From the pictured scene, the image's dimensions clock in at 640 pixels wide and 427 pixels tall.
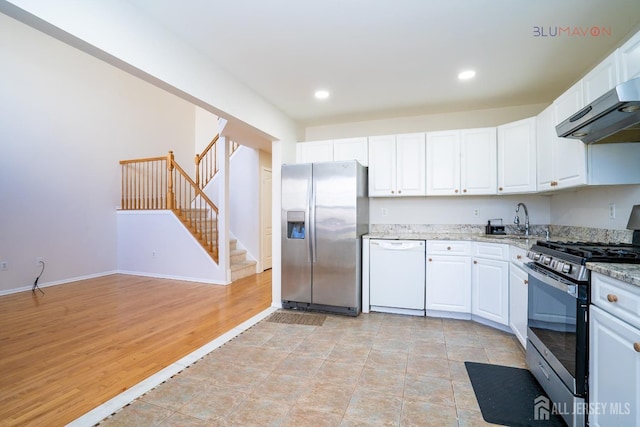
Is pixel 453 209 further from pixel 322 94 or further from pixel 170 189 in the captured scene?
pixel 170 189

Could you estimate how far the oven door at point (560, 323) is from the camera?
5.11 feet

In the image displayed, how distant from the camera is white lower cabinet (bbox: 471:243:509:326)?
9.47ft

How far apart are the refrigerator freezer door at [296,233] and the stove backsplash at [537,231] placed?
3.61 feet

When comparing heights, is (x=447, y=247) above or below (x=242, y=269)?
above

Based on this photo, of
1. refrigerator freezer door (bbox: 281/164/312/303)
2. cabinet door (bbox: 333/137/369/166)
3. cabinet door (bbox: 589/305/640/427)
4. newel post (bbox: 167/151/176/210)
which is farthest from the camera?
newel post (bbox: 167/151/176/210)

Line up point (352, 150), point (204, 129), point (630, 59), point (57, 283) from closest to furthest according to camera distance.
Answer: point (630, 59)
point (352, 150)
point (57, 283)
point (204, 129)

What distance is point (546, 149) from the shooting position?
2.79m

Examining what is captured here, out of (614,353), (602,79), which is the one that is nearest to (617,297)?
(614,353)

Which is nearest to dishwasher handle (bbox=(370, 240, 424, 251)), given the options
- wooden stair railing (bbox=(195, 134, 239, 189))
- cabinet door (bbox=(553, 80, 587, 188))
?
cabinet door (bbox=(553, 80, 587, 188))

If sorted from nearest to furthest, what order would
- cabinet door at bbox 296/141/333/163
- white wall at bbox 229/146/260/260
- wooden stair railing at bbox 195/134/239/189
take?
cabinet door at bbox 296/141/333/163, white wall at bbox 229/146/260/260, wooden stair railing at bbox 195/134/239/189

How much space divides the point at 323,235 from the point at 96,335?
8.38ft

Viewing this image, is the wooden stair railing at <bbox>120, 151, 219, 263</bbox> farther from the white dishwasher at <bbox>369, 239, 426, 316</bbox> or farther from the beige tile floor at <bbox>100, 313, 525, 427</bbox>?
the beige tile floor at <bbox>100, 313, 525, 427</bbox>

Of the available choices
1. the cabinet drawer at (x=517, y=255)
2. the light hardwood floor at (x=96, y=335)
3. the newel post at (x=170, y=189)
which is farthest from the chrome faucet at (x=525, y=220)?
the newel post at (x=170, y=189)

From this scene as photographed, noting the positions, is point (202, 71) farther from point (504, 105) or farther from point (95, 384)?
point (504, 105)
